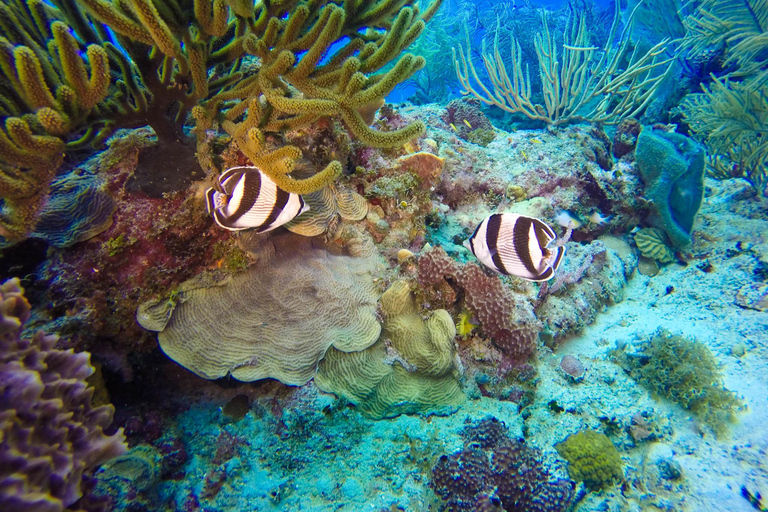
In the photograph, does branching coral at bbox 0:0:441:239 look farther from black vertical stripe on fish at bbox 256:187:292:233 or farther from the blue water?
black vertical stripe on fish at bbox 256:187:292:233

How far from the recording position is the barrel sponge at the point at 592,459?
264 cm

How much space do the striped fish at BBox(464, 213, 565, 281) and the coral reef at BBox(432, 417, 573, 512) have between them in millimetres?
1501

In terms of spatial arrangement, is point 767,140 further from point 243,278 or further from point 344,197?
point 243,278

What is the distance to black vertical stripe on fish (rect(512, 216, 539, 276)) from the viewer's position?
6.37 feet

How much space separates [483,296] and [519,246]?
997 mm

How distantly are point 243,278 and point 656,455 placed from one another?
3913mm

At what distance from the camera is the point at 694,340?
11.7ft

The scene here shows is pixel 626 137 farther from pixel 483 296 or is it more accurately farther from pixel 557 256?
pixel 557 256

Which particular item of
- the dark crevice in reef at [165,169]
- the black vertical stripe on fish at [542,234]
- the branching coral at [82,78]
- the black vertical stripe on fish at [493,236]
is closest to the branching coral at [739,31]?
the black vertical stripe on fish at [542,234]

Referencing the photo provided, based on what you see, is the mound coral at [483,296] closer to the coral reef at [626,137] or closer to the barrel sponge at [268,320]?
the barrel sponge at [268,320]

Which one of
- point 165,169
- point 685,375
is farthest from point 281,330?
Answer: point 685,375

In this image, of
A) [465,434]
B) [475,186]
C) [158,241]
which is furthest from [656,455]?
[158,241]

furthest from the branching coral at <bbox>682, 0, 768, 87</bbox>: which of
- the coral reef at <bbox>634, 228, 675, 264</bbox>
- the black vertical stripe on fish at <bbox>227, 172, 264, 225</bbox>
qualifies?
the black vertical stripe on fish at <bbox>227, 172, 264, 225</bbox>

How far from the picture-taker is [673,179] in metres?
4.73
